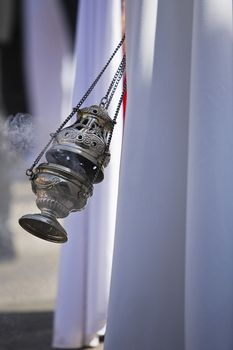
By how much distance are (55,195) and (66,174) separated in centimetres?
6

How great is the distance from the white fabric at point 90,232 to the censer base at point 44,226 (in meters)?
0.77

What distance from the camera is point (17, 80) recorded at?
9.38 feet

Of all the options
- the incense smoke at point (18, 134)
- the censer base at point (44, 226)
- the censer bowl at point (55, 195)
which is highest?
Result: the incense smoke at point (18, 134)

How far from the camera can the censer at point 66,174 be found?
1137 mm

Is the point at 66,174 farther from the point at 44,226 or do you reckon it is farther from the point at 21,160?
the point at 21,160

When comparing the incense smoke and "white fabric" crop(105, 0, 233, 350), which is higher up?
the incense smoke

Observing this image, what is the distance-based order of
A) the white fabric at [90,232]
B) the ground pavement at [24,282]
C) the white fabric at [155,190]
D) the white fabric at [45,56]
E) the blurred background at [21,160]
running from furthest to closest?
1. the white fabric at [45,56]
2. the blurred background at [21,160]
3. the ground pavement at [24,282]
4. the white fabric at [90,232]
5. the white fabric at [155,190]

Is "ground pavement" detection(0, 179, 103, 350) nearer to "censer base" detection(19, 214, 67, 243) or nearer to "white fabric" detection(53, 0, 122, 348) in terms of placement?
"white fabric" detection(53, 0, 122, 348)


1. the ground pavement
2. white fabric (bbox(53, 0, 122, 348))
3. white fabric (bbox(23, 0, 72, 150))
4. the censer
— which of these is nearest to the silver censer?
the censer

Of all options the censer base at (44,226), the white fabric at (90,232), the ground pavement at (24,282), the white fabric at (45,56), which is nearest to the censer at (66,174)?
Answer: the censer base at (44,226)

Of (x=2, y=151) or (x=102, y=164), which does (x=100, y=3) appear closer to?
(x=102, y=164)

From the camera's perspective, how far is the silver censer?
1.14 m

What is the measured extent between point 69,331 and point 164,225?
3.95 feet

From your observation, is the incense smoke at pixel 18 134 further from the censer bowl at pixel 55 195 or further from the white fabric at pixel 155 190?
the white fabric at pixel 155 190
